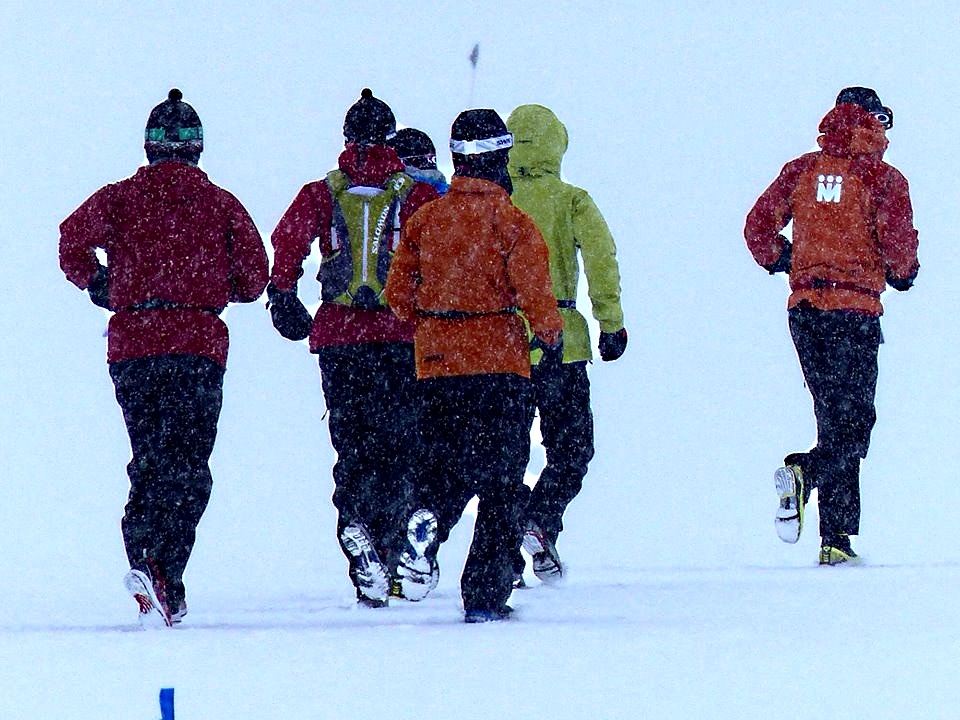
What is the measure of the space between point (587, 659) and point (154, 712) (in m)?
1.41

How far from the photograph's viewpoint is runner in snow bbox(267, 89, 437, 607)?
8.78 metres

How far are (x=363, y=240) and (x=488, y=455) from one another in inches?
56.6

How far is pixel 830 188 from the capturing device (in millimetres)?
10250

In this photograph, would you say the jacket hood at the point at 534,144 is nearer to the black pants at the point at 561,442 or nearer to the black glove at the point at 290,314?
the black pants at the point at 561,442

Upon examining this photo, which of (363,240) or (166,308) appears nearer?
(166,308)

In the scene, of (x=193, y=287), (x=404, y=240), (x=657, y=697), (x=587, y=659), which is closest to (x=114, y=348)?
(x=193, y=287)

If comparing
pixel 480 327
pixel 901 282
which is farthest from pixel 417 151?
pixel 901 282

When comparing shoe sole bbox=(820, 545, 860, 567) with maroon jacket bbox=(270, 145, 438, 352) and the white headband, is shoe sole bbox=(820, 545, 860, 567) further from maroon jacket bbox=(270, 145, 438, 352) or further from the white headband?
the white headband

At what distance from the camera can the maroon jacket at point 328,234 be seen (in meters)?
8.78

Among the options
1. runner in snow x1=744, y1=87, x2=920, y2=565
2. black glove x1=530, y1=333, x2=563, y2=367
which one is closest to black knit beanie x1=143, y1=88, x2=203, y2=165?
black glove x1=530, y1=333, x2=563, y2=367

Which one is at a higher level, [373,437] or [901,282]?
[901,282]

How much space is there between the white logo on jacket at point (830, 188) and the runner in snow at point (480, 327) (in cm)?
286

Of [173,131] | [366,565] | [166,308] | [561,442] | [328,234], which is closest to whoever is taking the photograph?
[166,308]

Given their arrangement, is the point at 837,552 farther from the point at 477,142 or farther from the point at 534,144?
the point at 477,142
